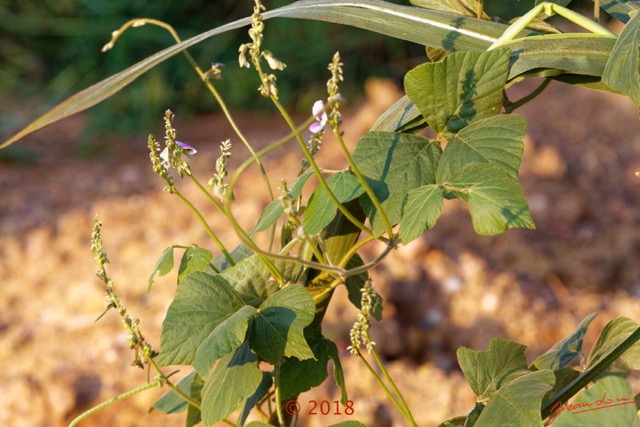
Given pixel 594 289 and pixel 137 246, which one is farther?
pixel 137 246

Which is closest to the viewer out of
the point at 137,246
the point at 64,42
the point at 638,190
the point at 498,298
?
the point at 498,298

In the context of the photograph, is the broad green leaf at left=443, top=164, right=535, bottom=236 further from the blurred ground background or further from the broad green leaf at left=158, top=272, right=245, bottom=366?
the blurred ground background

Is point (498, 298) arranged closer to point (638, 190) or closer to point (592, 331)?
point (592, 331)

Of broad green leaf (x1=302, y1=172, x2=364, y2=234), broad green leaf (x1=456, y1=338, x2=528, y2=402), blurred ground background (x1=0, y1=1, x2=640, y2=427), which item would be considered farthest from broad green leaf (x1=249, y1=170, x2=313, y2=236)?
blurred ground background (x1=0, y1=1, x2=640, y2=427)

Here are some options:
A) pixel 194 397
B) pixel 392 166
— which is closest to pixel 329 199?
pixel 392 166

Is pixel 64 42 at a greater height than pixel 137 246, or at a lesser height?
greater

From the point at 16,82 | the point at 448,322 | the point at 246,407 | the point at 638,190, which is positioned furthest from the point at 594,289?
the point at 16,82

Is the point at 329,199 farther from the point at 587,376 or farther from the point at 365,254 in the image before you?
the point at 365,254
